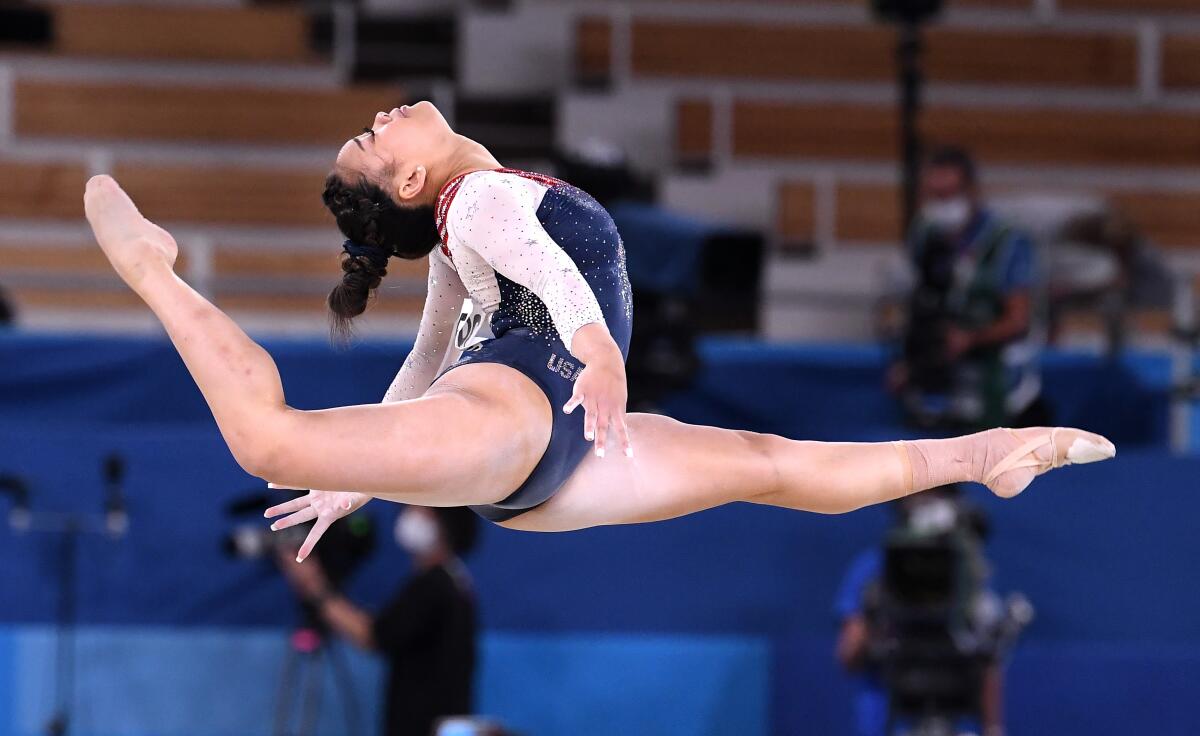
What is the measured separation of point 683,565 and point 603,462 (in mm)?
3510

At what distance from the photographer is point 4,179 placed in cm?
945

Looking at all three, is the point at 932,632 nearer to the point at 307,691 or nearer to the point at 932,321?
the point at 932,321

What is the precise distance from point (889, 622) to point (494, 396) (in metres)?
3.20

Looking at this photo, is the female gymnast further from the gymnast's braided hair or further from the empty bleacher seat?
the empty bleacher seat

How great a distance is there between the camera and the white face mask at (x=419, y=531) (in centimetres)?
628

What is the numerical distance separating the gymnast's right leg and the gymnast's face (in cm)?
42

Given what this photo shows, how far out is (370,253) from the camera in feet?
10.8

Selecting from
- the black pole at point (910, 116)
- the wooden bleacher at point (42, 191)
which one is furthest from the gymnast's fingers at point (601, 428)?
the wooden bleacher at point (42, 191)

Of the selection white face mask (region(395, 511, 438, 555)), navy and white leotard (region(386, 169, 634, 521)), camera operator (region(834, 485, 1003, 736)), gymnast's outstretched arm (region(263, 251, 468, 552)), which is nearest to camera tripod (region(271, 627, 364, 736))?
white face mask (region(395, 511, 438, 555))

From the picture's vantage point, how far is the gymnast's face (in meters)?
3.28

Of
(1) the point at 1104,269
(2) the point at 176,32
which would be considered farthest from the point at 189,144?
(1) the point at 1104,269

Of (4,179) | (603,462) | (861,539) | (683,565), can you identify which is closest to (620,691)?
(683,565)

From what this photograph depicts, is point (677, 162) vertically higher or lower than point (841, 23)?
lower

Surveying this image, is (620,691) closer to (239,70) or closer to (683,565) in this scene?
(683,565)
